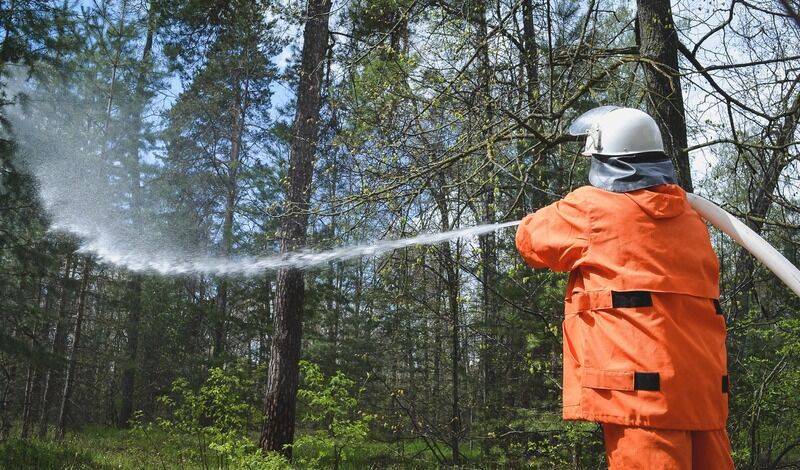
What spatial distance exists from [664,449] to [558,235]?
987 millimetres

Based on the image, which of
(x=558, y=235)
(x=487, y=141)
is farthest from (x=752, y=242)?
(x=487, y=141)

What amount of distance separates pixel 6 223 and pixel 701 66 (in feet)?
35.1

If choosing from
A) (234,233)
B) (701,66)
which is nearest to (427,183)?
(701,66)

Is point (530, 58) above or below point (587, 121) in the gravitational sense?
above

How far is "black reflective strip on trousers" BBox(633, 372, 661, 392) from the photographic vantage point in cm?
235

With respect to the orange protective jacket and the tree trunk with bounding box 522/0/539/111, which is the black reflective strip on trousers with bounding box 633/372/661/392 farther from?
the tree trunk with bounding box 522/0/539/111

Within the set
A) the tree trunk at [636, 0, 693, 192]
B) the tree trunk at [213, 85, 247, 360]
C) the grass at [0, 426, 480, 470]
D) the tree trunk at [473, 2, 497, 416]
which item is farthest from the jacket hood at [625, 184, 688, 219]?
the tree trunk at [213, 85, 247, 360]

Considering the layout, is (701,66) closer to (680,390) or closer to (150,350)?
(680,390)

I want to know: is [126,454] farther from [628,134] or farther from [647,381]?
[628,134]

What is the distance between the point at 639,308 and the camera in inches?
96.3

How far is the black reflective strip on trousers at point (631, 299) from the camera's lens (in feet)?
8.02

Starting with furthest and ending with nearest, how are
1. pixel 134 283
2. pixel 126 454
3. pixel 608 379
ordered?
pixel 134 283 < pixel 126 454 < pixel 608 379

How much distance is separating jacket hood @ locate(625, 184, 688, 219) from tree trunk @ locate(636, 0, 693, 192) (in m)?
2.00

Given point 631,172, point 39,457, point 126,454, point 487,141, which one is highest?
point 487,141
